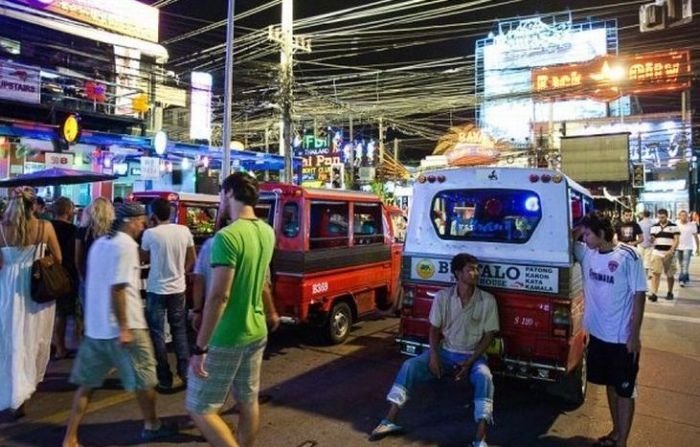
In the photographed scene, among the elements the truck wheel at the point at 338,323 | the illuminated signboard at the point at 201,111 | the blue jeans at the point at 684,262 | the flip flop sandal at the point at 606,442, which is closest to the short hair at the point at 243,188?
the flip flop sandal at the point at 606,442

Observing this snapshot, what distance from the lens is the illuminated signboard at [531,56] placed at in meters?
43.2

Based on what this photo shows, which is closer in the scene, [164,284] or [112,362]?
[112,362]

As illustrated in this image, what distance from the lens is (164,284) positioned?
5426 mm

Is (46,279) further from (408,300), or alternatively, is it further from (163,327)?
(408,300)

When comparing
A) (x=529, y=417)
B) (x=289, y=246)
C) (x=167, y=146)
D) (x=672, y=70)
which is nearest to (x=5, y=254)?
(x=289, y=246)

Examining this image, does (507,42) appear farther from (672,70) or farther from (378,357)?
(378,357)

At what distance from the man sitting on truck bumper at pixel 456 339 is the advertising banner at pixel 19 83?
16202mm

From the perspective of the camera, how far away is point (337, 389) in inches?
222

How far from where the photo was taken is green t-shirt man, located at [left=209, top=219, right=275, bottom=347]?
316cm

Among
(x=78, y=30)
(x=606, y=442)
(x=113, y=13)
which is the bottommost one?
(x=606, y=442)

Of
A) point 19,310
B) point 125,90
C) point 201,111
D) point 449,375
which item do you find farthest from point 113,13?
point 449,375

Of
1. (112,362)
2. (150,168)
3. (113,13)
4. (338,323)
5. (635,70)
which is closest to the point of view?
(112,362)

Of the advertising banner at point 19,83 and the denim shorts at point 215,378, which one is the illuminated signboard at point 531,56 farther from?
the denim shorts at point 215,378

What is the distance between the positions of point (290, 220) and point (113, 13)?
18945 millimetres
